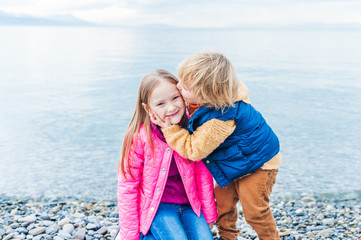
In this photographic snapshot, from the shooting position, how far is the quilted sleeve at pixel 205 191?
343 cm

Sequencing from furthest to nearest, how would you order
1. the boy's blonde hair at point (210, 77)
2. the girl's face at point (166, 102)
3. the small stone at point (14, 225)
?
1. the small stone at point (14, 225)
2. the girl's face at point (166, 102)
3. the boy's blonde hair at point (210, 77)

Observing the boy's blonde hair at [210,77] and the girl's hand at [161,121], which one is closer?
the boy's blonde hair at [210,77]

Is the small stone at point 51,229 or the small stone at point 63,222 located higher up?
the small stone at point 51,229

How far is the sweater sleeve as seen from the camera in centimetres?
295

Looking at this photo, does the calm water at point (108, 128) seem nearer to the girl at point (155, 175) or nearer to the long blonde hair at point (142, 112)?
the long blonde hair at point (142, 112)

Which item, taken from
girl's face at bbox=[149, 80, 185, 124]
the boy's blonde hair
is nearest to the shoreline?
girl's face at bbox=[149, 80, 185, 124]

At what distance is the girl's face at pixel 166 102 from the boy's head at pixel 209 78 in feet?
0.56

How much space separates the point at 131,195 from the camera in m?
3.25

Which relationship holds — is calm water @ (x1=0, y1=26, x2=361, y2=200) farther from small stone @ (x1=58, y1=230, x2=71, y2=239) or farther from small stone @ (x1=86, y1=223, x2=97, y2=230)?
small stone @ (x1=58, y1=230, x2=71, y2=239)

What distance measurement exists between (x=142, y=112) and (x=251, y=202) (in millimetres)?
1278

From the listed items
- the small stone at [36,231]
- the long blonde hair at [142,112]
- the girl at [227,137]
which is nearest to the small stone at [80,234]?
the small stone at [36,231]

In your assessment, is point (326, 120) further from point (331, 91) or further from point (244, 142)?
point (244, 142)

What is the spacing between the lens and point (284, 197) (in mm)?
6375

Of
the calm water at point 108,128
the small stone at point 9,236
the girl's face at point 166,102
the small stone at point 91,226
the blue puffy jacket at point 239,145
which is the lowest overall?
the calm water at point 108,128
